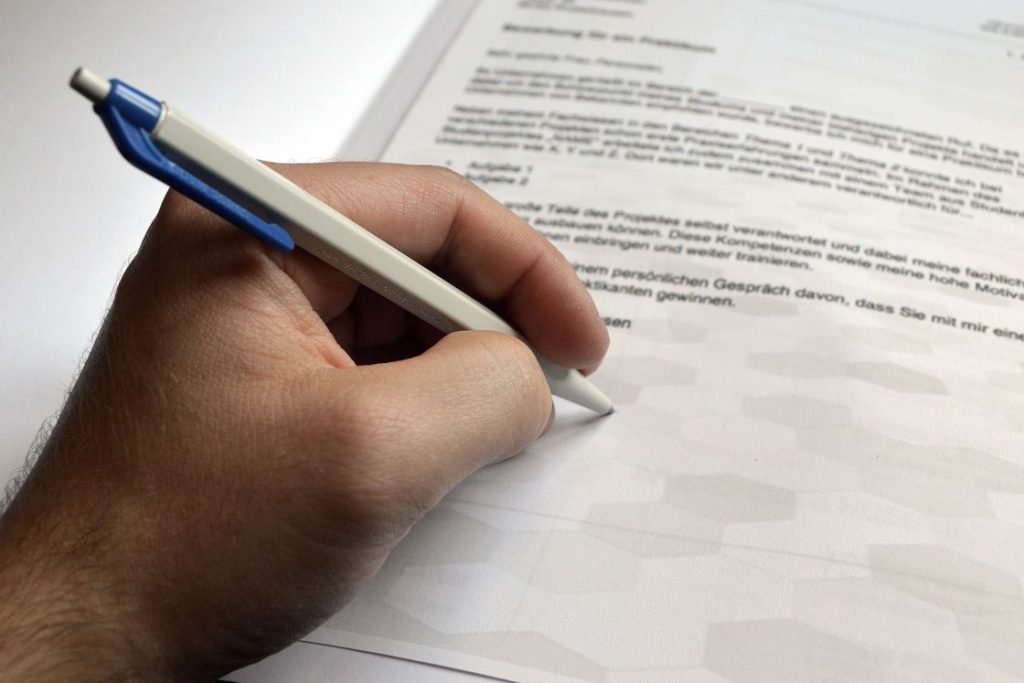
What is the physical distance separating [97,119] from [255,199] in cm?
37

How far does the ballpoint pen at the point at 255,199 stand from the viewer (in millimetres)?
312

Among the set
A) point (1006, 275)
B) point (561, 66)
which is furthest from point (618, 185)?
point (1006, 275)

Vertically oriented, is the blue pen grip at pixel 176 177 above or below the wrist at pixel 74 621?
above

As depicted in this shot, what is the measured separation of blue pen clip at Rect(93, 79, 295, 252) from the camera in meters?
0.31

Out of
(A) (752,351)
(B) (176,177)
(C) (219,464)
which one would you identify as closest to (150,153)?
(B) (176,177)

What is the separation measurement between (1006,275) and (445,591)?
40 centimetres

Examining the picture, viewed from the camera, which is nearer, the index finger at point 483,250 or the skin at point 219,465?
the skin at point 219,465

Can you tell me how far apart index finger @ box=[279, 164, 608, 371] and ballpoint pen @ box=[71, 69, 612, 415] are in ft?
0.16

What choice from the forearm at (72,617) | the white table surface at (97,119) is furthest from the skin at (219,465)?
the white table surface at (97,119)

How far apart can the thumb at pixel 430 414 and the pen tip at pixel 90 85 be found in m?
0.13

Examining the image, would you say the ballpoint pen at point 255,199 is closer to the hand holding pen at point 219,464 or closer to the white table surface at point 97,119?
the hand holding pen at point 219,464

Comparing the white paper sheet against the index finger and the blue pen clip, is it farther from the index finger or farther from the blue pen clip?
the blue pen clip

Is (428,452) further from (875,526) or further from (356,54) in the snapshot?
(356,54)

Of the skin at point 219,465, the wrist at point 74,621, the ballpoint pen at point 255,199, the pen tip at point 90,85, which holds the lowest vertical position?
the wrist at point 74,621
